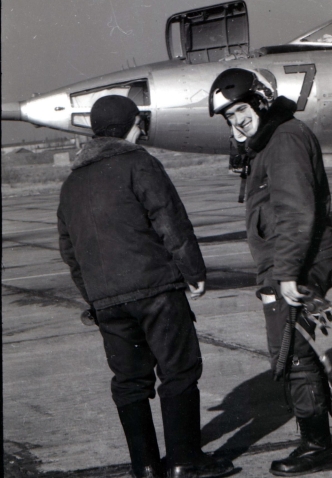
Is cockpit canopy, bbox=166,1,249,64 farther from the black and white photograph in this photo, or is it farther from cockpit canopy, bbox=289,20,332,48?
the black and white photograph

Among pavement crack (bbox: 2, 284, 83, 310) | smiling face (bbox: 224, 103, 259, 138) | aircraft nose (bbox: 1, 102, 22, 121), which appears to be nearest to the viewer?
smiling face (bbox: 224, 103, 259, 138)

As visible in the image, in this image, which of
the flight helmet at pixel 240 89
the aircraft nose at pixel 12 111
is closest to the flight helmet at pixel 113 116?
the flight helmet at pixel 240 89

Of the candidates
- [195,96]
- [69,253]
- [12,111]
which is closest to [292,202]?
[69,253]

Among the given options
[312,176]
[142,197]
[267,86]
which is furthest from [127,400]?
[267,86]

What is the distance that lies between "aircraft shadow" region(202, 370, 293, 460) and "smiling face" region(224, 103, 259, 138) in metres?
1.58

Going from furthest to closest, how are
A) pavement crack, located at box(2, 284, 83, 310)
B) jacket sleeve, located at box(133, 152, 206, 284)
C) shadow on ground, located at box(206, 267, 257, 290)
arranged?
shadow on ground, located at box(206, 267, 257, 290)
pavement crack, located at box(2, 284, 83, 310)
jacket sleeve, located at box(133, 152, 206, 284)

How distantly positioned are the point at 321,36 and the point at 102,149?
275 inches

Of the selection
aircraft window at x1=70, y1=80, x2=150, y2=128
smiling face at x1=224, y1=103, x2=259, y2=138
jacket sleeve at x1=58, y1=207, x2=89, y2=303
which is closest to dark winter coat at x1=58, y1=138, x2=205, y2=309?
jacket sleeve at x1=58, y1=207, x2=89, y2=303

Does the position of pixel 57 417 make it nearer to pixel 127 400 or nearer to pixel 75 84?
pixel 127 400

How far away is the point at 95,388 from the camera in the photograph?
16.4 ft

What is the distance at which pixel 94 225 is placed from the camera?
3.57 m

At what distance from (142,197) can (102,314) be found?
1.96 feet

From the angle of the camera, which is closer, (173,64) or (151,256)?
(151,256)

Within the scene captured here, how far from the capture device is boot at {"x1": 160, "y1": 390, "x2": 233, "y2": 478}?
3508 millimetres
